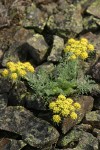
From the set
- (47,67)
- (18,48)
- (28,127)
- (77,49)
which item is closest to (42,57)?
(47,67)

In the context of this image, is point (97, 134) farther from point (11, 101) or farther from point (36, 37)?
point (36, 37)

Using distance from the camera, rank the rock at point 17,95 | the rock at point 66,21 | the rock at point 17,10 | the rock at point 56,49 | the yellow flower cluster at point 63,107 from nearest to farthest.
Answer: the yellow flower cluster at point 63,107 → the rock at point 17,95 → the rock at point 56,49 → the rock at point 66,21 → the rock at point 17,10

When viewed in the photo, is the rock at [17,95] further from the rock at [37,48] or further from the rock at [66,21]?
the rock at [66,21]

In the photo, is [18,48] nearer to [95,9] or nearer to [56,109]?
[95,9]

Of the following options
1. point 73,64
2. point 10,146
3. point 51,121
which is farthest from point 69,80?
point 10,146

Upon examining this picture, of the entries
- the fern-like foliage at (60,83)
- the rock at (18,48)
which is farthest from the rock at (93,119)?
the rock at (18,48)

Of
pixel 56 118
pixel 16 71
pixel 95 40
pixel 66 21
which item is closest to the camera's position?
pixel 56 118
